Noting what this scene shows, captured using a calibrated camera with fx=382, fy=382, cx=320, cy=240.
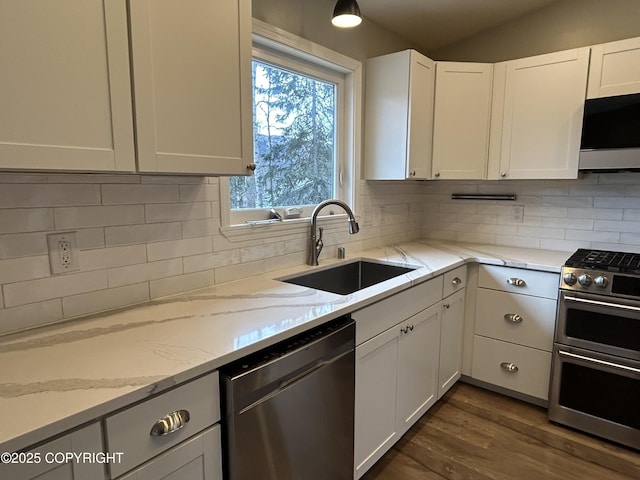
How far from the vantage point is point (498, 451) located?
1.99m

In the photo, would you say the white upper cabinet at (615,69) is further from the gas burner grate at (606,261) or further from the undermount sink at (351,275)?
the undermount sink at (351,275)

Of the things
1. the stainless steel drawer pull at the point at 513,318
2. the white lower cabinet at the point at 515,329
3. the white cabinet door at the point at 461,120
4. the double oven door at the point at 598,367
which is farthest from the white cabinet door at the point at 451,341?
the white cabinet door at the point at 461,120

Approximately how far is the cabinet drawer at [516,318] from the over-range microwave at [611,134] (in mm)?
838

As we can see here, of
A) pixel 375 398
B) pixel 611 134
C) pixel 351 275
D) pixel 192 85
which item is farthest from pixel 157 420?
pixel 611 134

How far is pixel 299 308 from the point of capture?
141 cm

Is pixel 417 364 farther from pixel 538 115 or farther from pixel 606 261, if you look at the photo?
pixel 538 115

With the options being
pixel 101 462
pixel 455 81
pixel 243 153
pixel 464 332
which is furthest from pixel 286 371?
pixel 455 81

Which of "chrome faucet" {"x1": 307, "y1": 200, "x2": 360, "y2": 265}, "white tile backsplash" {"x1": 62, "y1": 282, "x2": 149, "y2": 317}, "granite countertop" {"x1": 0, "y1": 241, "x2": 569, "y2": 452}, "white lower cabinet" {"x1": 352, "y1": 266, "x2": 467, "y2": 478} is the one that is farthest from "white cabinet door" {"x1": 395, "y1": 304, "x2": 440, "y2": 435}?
"white tile backsplash" {"x1": 62, "y1": 282, "x2": 149, "y2": 317}

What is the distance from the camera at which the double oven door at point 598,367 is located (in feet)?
6.43

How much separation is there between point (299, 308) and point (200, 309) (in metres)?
0.36

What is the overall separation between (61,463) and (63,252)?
0.71 m

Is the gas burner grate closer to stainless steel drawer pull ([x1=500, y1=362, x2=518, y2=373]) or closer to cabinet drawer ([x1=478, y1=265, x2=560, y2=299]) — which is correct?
cabinet drawer ([x1=478, y1=265, x2=560, y2=299])

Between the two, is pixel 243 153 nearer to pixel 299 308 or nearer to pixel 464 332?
pixel 299 308

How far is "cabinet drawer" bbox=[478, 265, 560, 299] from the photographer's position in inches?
88.0
